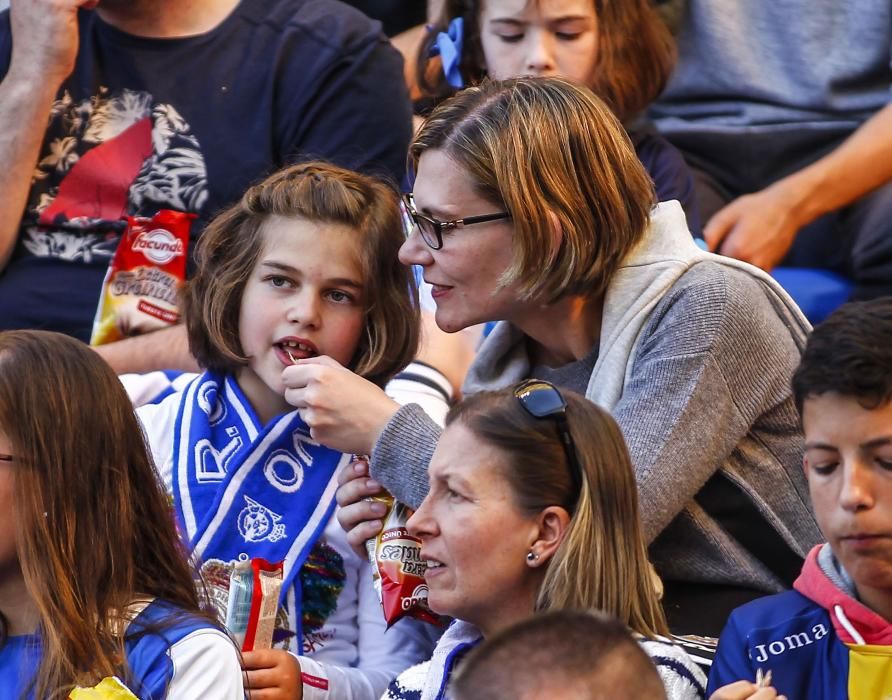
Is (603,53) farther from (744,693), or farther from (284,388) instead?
(744,693)

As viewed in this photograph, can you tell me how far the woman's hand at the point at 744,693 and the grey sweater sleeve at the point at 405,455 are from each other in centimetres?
71

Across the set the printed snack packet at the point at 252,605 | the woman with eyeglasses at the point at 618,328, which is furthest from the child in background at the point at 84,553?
the woman with eyeglasses at the point at 618,328

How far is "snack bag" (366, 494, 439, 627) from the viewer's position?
2.47 meters

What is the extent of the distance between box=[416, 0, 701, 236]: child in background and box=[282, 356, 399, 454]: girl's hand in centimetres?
110

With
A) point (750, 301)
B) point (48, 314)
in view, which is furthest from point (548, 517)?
point (48, 314)

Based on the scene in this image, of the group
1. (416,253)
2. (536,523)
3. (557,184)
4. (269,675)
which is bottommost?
(269,675)

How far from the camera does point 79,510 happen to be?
86.3 inches

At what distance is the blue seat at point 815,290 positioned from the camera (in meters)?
3.47

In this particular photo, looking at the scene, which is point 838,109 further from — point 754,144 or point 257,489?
point 257,489

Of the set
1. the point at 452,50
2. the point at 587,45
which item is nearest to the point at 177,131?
the point at 452,50

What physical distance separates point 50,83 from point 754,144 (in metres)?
1.70

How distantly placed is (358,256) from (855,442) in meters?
1.09

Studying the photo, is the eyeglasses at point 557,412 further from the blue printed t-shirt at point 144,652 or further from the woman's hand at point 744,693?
the blue printed t-shirt at point 144,652

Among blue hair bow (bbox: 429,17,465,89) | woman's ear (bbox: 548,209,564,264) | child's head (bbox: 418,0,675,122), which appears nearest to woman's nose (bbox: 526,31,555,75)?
child's head (bbox: 418,0,675,122)
